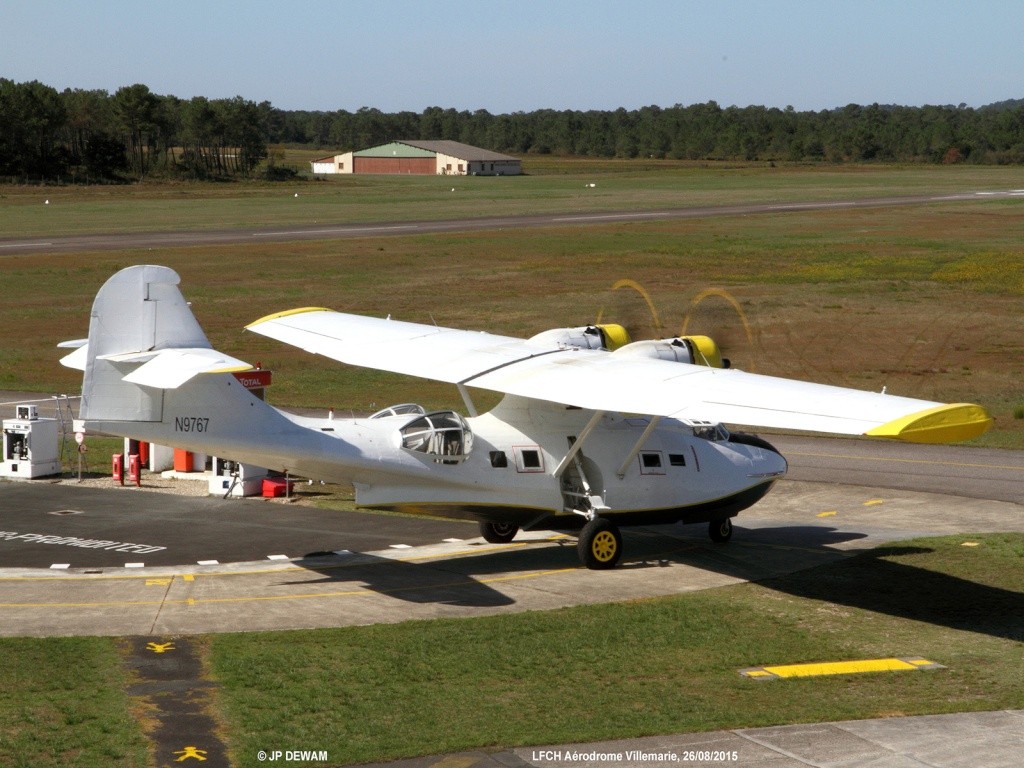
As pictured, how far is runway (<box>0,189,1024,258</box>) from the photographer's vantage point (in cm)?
8925

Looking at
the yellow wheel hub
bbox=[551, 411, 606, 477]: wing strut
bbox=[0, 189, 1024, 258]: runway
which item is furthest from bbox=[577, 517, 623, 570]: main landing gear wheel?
bbox=[0, 189, 1024, 258]: runway

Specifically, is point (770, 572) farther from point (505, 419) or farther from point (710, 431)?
point (505, 419)

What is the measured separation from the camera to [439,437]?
23.5 meters

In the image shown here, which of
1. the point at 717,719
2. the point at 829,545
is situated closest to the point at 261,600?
the point at 717,719

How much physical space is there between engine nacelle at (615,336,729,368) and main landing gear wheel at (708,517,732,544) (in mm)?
3367

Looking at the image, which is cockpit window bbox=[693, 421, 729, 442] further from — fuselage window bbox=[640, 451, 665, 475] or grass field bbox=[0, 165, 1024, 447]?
grass field bbox=[0, 165, 1024, 447]

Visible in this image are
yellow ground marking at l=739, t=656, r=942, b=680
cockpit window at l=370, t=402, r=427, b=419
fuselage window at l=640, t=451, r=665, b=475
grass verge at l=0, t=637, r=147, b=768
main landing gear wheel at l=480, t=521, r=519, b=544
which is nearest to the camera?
grass verge at l=0, t=637, r=147, b=768

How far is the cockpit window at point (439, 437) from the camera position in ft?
76.6

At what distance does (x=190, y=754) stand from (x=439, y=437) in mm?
9738

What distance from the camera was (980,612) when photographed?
70.4ft

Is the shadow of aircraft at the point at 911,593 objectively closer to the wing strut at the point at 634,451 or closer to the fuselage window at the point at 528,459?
the wing strut at the point at 634,451

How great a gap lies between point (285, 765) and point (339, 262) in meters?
68.4

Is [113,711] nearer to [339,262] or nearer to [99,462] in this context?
[99,462]

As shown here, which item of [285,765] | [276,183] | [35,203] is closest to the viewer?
[285,765]
